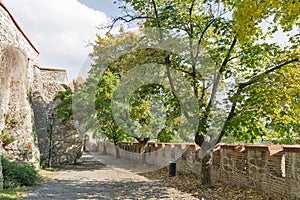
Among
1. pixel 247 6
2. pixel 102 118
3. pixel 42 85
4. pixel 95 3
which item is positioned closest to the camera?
pixel 247 6

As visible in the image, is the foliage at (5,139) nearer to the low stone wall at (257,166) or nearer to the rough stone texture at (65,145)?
the rough stone texture at (65,145)

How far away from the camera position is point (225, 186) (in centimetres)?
725

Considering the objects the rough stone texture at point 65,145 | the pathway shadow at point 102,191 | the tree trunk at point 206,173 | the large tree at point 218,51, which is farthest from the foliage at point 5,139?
the tree trunk at point 206,173

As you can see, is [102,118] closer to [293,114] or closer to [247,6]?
[293,114]

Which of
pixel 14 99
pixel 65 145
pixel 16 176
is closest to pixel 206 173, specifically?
pixel 16 176

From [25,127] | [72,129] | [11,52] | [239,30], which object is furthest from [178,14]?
[72,129]

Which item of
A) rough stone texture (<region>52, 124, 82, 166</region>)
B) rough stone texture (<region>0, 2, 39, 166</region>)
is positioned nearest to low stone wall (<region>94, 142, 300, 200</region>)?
rough stone texture (<region>0, 2, 39, 166</region>)

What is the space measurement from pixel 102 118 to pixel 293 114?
33.4ft

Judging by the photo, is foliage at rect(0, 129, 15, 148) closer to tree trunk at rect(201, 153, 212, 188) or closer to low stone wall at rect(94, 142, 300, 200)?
low stone wall at rect(94, 142, 300, 200)

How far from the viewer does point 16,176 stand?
295 inches

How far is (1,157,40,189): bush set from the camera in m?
7.09

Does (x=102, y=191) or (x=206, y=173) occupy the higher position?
(x=206, y=173)

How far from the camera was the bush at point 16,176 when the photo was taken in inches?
279

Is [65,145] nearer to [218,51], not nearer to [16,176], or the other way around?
[16,176]
